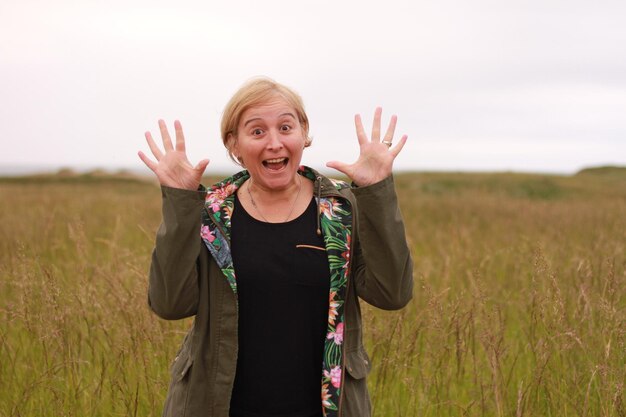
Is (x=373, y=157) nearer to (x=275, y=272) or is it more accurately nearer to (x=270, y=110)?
(x=270, y=110)

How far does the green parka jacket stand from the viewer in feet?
6.54

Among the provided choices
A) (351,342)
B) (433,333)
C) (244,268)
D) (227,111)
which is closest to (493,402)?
(433,333)

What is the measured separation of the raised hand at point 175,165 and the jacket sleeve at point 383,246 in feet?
1.83

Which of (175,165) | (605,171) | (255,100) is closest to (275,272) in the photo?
(175,165)

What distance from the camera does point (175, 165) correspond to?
2.06 m

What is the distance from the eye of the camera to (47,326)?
9.70 ft

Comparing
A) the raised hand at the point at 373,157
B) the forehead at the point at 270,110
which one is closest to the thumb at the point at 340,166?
the raised hand at the point at 373,157

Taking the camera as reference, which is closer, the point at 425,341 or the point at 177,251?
the point at 177,251

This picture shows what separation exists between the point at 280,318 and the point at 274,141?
627mm

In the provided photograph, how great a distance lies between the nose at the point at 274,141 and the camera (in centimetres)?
208

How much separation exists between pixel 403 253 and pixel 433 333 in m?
2.17

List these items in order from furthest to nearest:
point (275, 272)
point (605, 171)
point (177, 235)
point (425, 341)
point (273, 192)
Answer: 1. point (605, 171)
2. point (425, 341)
3. point (273, 192)
4. point (275, 272)
5. point (177, 235)

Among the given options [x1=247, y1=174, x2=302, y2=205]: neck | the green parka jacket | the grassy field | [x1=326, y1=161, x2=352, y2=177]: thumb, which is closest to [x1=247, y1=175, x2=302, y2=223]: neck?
[x1=247, y1=174, x2=302, y2=205]: neck

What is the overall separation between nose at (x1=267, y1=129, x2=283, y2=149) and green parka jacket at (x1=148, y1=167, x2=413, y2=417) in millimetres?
217
